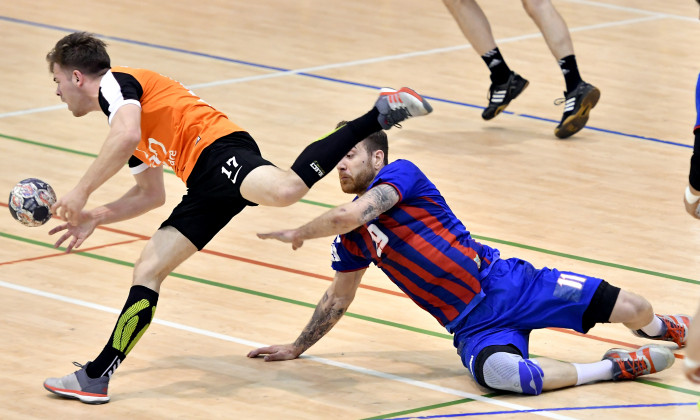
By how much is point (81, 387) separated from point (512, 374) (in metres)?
1.82

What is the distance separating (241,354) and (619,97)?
7.22m

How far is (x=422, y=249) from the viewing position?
214 inches

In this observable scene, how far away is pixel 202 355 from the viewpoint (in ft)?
19.0

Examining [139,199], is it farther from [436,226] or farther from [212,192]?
[436,226]

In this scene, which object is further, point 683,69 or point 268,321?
point 683,69

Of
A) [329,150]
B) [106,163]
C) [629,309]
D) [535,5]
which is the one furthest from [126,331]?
[535,5]

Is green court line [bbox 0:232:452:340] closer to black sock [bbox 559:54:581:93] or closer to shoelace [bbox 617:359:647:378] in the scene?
shoelace [bbox 617:359:647:378]

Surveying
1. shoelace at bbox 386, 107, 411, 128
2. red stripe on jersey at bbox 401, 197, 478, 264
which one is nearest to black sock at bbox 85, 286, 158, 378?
red stripe on jersey at bbox 401, 197, 478, 264

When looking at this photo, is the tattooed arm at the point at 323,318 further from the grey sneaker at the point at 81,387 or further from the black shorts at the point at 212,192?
the grey sneaker at the point at 81,387

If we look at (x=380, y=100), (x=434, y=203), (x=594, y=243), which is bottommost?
(x=594, y=243)

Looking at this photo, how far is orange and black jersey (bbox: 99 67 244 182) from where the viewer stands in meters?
5.75

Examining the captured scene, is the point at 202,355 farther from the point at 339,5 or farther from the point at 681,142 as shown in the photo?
the point at 339,5

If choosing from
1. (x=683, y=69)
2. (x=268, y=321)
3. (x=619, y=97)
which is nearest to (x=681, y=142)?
(x=619, y=97)

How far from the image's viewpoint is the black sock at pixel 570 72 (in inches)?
406
